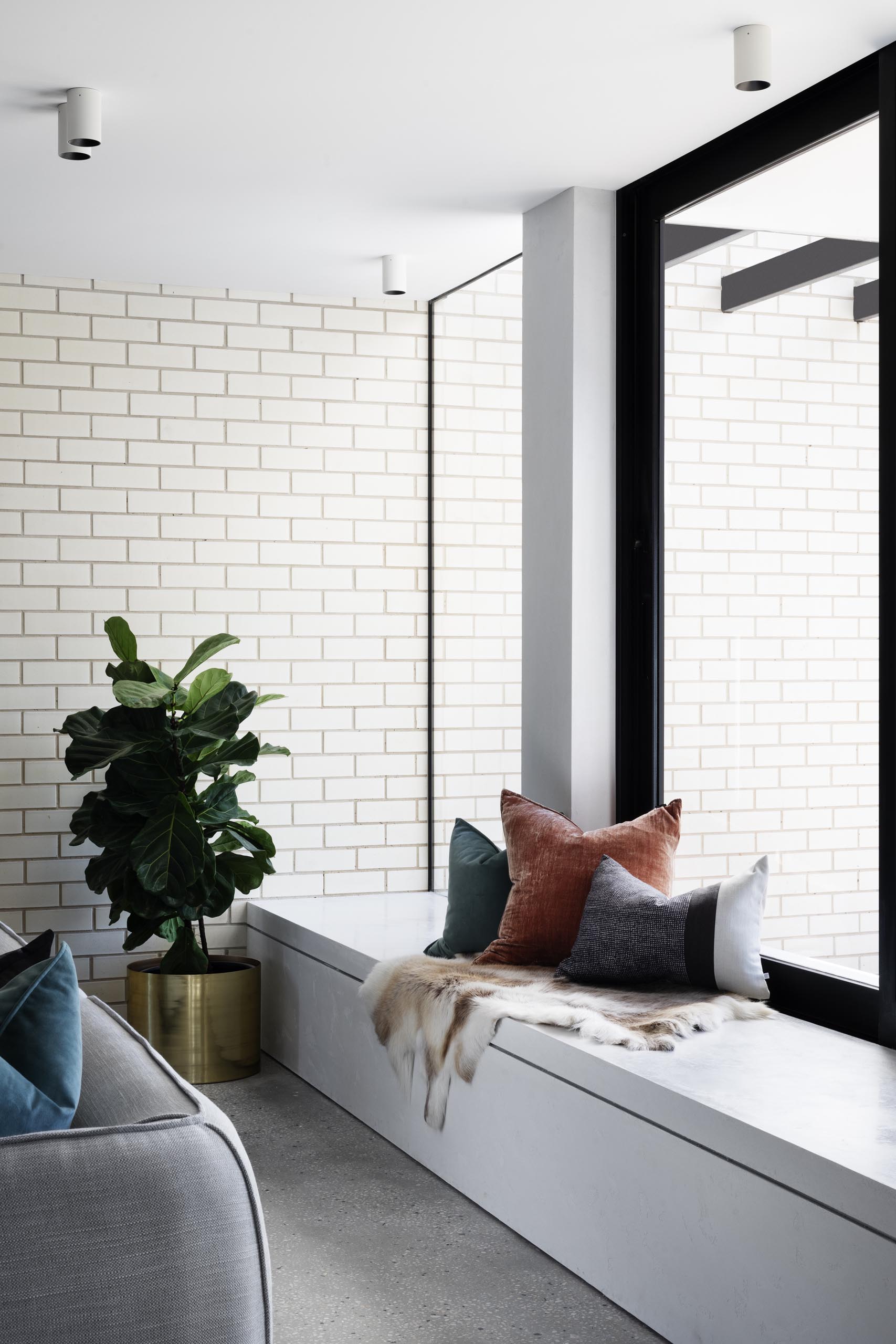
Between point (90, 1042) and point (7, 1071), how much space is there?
41cm

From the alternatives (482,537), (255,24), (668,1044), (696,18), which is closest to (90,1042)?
(668,1044)

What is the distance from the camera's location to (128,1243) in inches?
63.3

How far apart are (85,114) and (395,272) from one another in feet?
5.16

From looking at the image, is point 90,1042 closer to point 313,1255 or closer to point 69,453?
point 313,1255

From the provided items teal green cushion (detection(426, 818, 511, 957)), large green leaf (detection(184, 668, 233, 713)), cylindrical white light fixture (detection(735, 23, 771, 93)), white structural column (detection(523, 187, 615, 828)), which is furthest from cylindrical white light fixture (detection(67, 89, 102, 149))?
teal green cushion (detection(426, 818, 511, 957))

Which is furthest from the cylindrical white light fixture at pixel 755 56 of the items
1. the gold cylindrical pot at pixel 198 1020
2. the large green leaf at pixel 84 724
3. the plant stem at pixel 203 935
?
the gold cylindrical pot at pixel 198 1020

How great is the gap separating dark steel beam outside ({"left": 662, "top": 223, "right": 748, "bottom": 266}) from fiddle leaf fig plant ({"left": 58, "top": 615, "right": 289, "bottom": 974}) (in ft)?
5.97

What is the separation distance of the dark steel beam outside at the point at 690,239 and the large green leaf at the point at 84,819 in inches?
95.4

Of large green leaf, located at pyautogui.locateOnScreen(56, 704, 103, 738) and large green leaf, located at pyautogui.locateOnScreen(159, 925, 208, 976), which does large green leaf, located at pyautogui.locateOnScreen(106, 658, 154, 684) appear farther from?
large green leaf, located at pyautogui.locateOnScreen(159, 925, 208, 976)

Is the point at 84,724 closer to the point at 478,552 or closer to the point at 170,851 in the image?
the point at 170,851

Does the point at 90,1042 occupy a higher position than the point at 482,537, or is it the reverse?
the point at 482,537

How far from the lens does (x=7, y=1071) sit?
1.69 metres

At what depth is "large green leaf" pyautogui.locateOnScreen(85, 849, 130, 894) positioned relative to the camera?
431 cm

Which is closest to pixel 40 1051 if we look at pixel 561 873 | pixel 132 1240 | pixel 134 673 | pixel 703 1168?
pixel 132 1240
